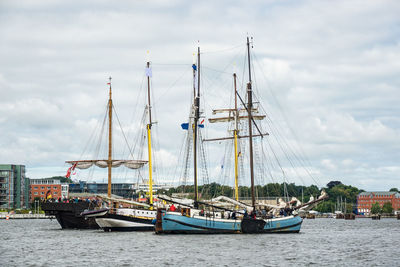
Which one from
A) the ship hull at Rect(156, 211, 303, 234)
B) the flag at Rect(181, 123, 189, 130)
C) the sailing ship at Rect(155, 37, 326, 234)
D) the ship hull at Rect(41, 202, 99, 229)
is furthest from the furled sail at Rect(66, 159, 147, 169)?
the ship hull at Rect(156, 211, 303, 234)

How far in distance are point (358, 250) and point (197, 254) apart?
1789cm

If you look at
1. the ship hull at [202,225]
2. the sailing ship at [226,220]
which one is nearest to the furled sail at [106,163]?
the sailing ship at [226,220]

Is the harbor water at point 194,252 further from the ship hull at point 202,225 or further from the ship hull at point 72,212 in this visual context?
the ship hull at point 72,212

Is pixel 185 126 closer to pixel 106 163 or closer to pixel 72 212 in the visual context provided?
pixel 106 163

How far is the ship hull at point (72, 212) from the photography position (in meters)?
98.4

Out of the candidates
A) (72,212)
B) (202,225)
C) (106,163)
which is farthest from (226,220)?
(72,212)

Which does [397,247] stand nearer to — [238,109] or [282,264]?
[282,264]

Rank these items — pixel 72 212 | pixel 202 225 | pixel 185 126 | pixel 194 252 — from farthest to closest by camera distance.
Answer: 1. pixel 72 212
2. pixel 185 126
3. pixel 202 225
4. pixel 194 252

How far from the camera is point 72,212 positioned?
329 ft

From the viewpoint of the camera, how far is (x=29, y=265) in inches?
1941

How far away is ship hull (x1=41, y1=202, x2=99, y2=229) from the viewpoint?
98.4m

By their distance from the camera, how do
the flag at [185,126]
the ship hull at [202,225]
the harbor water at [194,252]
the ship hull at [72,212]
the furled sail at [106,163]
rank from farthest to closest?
the ship hull at [72,212], the furled sail at [106,163], the flag at [185,126], the ship hull at [202,225], the harbor water at [194,252]

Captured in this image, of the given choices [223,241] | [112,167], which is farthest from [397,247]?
[112,167]

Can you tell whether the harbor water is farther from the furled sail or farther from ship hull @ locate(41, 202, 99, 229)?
the furled sail
